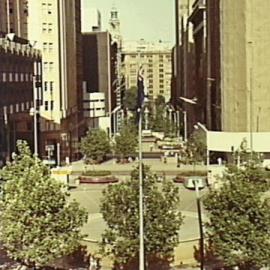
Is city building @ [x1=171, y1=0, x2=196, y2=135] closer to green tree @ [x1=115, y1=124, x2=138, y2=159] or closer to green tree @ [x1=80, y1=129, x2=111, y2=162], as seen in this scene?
green tree @ [x1=115, y1=124, x2=138, y2=159]

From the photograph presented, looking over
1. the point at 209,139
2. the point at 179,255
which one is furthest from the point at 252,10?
the point at 179,255

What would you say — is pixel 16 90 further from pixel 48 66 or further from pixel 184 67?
pixel 184 67

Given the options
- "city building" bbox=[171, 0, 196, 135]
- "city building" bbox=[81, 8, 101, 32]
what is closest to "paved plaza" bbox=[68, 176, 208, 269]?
"city building" bbox=[171, 0, 196, 135]

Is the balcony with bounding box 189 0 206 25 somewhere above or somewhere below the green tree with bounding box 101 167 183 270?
above

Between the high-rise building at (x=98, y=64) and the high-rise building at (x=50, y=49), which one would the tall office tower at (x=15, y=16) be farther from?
the high-rise building at (x=98, y=64)

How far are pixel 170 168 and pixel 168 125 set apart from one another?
91.2 ft

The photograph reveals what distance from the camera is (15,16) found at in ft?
183

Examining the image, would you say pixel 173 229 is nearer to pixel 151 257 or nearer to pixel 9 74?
pixel 151 257

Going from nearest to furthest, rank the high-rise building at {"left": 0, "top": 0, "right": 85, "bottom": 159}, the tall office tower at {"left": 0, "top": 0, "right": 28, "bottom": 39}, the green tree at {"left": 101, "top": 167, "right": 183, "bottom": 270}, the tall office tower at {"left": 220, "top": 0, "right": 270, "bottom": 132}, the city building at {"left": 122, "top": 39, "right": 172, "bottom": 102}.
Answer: the green tree at {"left": 101, "top": 167, "right": 183, "bottom": 270} < the tall office tower at {"left": 220, "top": 0, "right": 270, "bottom": 132} < the tall office tower at {"left": 0, "top": 0, "right": 28, "bottom": 39} < the high-rise building at {"left": 0, "top": 0, "right": 85, "bottom": 159} < the city building at {"left": 122, "top": 39, "right": 172, "bottom": 102}

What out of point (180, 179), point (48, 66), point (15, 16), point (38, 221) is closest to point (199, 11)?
point (48, 66)

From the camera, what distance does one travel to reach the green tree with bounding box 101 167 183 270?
18438mm

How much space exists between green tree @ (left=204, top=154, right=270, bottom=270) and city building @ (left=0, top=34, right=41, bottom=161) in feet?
82.0

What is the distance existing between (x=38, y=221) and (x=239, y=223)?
4782 mm

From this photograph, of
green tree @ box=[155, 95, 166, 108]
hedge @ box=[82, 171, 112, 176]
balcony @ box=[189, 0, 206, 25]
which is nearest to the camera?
hedge @ box=[82, 171, 112, 176]
